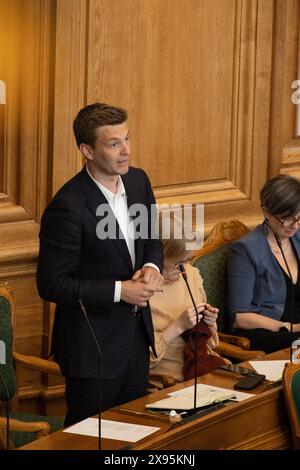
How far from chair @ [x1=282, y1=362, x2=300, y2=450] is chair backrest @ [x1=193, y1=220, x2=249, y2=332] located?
4.33 feet

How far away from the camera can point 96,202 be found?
3941mm

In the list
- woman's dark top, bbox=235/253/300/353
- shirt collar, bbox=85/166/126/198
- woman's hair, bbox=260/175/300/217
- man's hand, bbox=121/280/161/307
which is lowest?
woman's dark top, bbox=235/253/300/353

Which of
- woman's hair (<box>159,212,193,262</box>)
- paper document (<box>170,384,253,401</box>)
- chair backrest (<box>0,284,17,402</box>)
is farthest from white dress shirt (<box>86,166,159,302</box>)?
chair backrest (<box>0,284,17,402</box>)

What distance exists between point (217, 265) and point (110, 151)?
153 cm

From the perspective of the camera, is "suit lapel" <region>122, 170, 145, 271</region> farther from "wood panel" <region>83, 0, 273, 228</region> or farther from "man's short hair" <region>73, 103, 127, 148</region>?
"wood panel" <region>83, 0, 273, 228</region>

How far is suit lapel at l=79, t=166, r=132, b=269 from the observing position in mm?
3931

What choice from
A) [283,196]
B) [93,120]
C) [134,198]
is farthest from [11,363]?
[283,196]

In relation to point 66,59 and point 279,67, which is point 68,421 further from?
point 279,67

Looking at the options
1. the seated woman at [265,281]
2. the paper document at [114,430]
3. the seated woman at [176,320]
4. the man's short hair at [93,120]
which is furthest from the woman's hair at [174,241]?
the paper document at [114,430]

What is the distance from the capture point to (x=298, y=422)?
3900mm

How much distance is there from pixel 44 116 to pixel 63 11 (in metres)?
0.48

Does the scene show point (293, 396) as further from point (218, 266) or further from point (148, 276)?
point (218, 266)

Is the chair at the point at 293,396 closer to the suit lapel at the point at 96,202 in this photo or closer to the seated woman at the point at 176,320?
the seated woman at the point at 176,320
